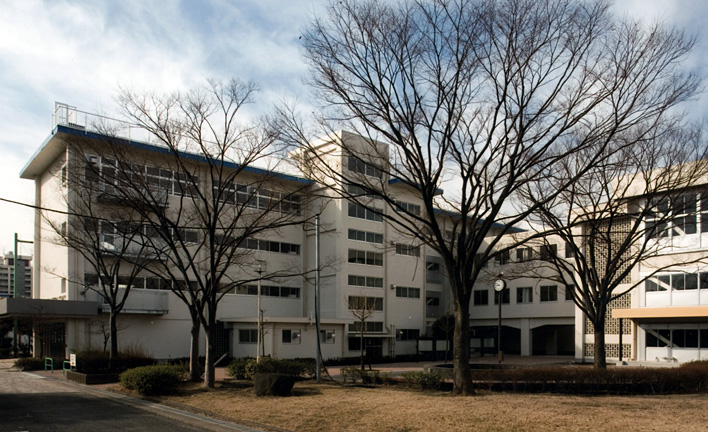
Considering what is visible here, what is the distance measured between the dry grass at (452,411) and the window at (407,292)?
30.5 metres

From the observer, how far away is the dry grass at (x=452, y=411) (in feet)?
38.5

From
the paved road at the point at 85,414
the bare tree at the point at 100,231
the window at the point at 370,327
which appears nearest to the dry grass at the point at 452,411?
the paved road at the point at 85,414

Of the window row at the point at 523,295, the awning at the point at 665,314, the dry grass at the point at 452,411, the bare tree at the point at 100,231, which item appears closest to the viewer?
the dry grass at the point at 452,411

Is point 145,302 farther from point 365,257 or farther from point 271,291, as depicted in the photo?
point 365,257

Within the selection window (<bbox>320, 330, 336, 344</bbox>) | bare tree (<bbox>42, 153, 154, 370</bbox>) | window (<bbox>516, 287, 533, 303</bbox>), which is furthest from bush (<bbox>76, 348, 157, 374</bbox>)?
window (<bbox>516, 287, 533, 303</bbox>)

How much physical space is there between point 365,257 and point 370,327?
16.8ft

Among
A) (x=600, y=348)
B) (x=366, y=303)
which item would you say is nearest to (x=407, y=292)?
(x=366, y=303)

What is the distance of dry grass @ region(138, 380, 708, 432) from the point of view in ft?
38.5

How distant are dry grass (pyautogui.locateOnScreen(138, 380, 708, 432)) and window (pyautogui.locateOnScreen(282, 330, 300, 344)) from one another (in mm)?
21626

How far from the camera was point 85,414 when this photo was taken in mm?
15453

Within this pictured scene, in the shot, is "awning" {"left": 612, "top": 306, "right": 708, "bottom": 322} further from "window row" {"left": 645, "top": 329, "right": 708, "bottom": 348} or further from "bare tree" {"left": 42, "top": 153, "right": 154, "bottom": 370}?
"bare tree" {"left": 42, "top": 153, "right": 154, "bottom": 370}

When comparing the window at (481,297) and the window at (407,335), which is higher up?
the window at (481,297)

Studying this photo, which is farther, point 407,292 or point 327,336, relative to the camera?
point 407,292

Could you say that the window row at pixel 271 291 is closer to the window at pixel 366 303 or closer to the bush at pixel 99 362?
the window at pixel 366 303
